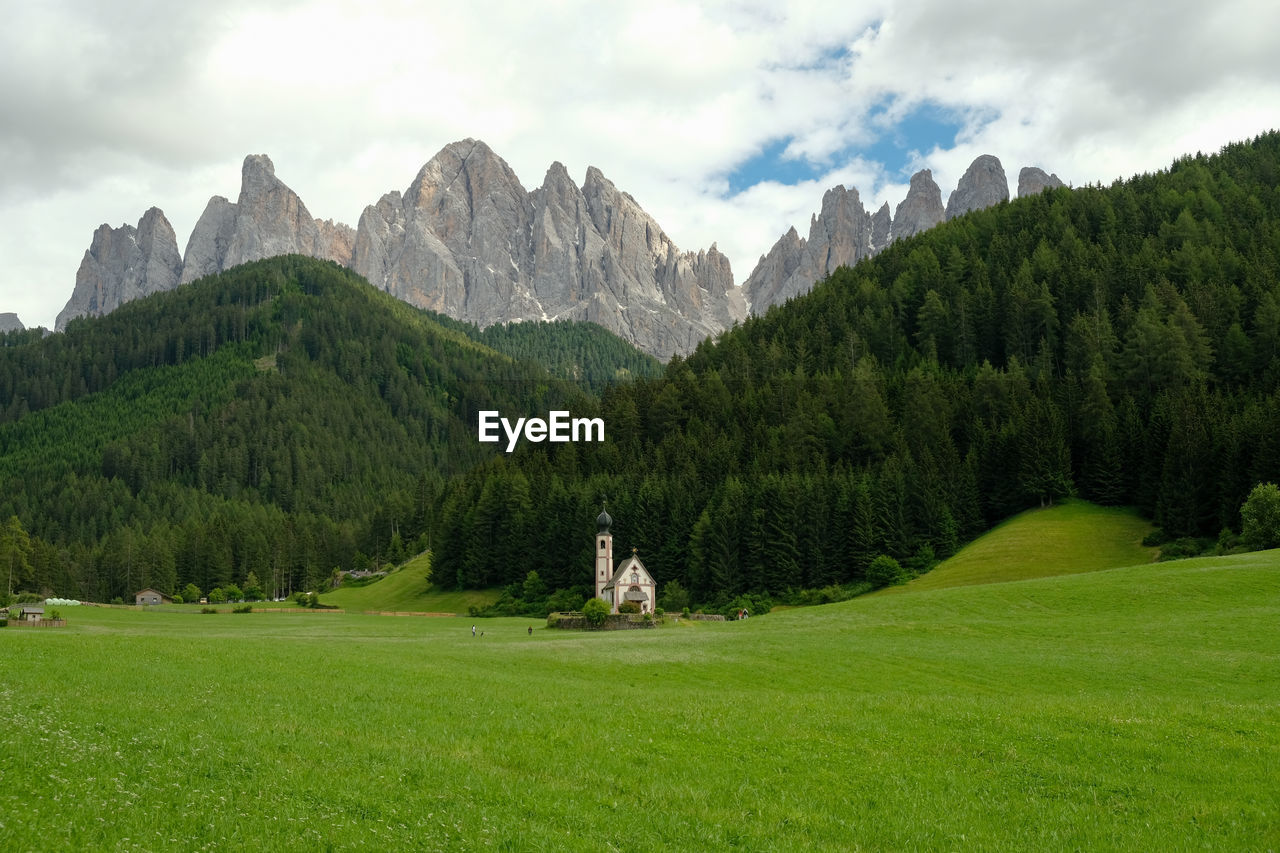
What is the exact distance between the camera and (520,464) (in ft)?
422

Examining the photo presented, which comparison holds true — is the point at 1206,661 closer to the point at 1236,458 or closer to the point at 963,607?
the point at 963,607

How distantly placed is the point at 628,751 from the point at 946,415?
101m

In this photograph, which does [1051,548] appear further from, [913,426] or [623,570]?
[623,570]

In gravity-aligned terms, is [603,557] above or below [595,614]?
above

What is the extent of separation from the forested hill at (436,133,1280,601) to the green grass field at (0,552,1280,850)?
56.8 m

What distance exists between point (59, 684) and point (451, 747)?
12.8 m

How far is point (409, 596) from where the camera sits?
118688mm

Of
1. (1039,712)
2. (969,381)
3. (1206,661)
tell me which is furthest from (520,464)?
(1039,712)

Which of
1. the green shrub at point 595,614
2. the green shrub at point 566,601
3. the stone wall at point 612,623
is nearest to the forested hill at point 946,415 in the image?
the green shrub at point 566,601

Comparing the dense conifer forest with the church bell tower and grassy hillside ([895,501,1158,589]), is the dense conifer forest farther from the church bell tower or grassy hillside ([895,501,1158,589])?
the church bell tower

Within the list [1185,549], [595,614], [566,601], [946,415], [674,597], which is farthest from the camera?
[946,415]

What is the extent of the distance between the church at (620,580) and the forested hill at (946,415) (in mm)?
5373

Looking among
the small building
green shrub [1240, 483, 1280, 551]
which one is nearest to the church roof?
green shrub [1240, 483, 1280, 551]

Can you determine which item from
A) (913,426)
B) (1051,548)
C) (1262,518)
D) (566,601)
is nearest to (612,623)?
(566,601)
